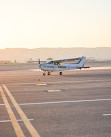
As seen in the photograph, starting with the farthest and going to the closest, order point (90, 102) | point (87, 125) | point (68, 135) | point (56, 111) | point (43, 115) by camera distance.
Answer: point (90, 102), point (56, 111), point (43, 115), point (87, 125), point (68, 135)

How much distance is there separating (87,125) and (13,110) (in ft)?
14.4

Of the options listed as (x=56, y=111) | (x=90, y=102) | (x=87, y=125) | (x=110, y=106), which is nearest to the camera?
(x=87, y=125)

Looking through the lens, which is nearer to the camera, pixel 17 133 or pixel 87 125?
pixel 17 133

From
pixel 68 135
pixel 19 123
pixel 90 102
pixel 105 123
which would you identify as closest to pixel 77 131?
pixel 68 135

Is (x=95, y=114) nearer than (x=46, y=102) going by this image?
Yes

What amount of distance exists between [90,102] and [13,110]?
456 centimetres

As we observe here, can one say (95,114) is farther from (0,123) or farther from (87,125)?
(0,123)

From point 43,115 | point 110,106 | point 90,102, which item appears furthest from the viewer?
point 90,102

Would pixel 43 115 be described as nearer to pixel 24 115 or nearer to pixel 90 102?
pixel 24 115

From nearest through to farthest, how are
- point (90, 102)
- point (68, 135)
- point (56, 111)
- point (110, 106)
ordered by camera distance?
point (68, 135), point (56, 111), point (110, 106), point (90, 102)

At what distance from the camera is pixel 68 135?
8.52 meters

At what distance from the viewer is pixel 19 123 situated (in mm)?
10086

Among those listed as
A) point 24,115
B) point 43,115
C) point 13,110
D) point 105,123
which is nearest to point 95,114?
point 105,123

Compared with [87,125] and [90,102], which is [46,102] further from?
[87,125]
